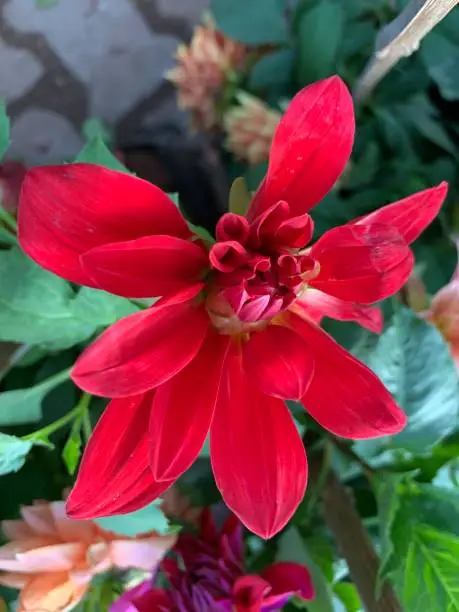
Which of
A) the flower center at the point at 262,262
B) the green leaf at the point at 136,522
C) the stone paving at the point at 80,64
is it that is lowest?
the stone paving at the point at 80,64

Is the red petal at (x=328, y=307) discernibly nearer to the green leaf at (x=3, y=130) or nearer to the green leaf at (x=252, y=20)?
the green leaf at (x=3, y=130)

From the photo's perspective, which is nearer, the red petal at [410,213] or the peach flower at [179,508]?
the red petal at [410,213]

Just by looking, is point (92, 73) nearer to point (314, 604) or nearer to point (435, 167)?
point (435, 167)

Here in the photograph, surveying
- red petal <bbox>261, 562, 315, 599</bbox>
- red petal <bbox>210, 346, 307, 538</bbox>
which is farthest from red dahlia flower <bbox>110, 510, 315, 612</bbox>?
red petal <bbox>210, 346, 307, 538</bbox>

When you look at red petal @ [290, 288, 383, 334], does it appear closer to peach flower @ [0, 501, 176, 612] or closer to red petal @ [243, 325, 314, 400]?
red petal @ [243, 325, 314, 400]

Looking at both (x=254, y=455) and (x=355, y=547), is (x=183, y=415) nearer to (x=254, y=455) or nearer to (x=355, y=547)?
(x=254, y=455)

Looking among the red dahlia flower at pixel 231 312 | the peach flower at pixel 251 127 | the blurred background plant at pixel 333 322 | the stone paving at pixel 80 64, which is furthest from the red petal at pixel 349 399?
the stone paving at pixel 80 64

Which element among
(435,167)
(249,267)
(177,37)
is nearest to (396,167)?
(435,167)
